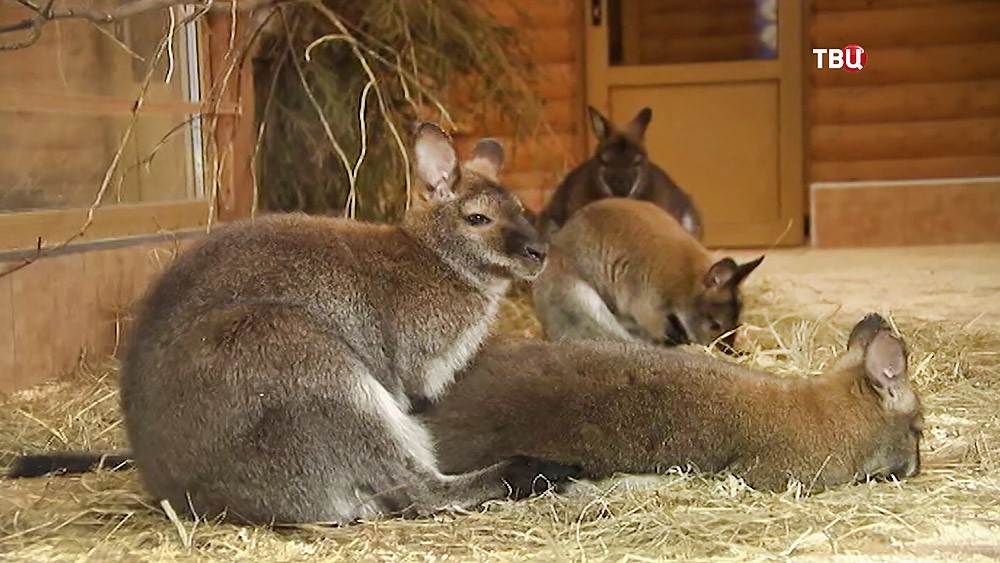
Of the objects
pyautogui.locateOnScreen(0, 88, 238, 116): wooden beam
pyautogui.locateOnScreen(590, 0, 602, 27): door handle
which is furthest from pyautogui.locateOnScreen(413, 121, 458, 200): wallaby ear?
pyautogui.locateOnScreen(590, 0, 602, 27): door handle

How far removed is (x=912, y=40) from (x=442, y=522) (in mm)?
9787

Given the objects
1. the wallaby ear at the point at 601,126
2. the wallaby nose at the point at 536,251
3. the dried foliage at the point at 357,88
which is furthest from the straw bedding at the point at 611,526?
the wallaby ear at the point at 601,126

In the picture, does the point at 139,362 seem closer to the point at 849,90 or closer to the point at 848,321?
the point at 848,321

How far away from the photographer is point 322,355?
3312mm

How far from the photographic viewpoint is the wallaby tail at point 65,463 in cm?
400

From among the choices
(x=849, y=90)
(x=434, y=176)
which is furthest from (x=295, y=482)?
(x=849, y=90)

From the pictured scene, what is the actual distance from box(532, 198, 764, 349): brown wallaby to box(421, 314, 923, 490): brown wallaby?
6.98 feet

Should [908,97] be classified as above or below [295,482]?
above

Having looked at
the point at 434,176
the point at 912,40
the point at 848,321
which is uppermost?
the point at 912,40

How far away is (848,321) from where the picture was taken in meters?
6.98

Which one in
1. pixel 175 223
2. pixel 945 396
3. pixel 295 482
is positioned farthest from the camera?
pixel 175 223

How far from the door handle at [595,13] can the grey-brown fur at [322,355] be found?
28.5 ft

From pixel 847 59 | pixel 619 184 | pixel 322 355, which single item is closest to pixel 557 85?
pixel 847 59

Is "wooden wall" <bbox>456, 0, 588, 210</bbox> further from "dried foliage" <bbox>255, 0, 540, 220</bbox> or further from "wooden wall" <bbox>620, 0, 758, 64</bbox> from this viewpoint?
"dried foliage" <bbox>255, 0, 540, 220</bbox>
